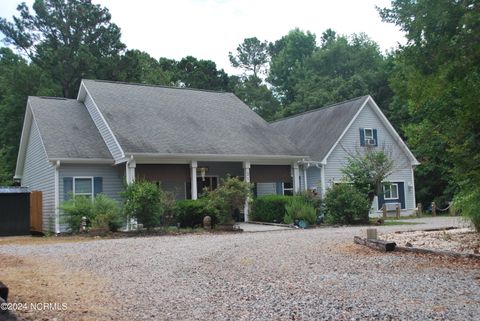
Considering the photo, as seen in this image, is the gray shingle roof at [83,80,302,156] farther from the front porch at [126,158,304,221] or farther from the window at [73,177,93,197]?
the window at [73,177,93,197]

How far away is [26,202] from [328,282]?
16.6 meters

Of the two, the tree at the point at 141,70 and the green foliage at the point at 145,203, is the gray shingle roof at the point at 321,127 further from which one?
the tree at the point at 141,70

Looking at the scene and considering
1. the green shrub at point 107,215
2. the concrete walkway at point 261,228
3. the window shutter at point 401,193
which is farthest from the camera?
the window shutter at point 401,193

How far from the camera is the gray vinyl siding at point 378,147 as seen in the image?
1070 inches

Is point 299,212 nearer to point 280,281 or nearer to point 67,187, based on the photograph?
point 67,187

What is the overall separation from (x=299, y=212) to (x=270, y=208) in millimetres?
1964

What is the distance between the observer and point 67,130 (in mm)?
22969

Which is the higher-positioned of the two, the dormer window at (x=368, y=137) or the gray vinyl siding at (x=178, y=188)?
the dormer window at (x=368, y=137)

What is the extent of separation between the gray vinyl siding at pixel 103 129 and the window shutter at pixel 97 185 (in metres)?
1.23

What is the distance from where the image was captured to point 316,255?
36.6 ft

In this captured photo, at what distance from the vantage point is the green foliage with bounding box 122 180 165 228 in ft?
59.4

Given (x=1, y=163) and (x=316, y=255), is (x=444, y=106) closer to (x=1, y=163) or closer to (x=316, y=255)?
(x=316, y=255)

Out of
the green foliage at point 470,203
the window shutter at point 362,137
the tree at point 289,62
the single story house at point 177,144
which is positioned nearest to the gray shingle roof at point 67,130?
the single story house at point 177,144

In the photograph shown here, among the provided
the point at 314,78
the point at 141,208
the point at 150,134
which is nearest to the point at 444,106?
the point at 141,208
